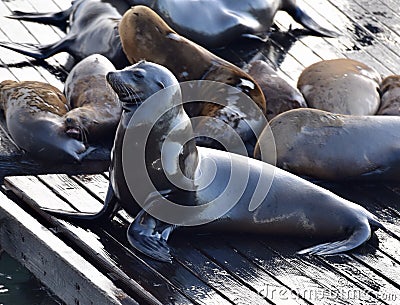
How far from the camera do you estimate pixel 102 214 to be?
5316 mm

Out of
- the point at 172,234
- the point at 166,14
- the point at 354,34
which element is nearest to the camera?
the point at 172,234

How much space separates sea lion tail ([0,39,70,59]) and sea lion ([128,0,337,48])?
0.68 metres

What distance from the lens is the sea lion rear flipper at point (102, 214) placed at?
529cm

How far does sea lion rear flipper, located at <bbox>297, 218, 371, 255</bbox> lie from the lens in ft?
17.1

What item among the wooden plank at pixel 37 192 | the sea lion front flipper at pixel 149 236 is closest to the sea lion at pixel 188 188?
the sea lion front flipper at pixel 149 236

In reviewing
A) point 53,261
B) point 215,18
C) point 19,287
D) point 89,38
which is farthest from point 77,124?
point 215,18

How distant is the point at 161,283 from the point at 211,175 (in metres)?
0.67

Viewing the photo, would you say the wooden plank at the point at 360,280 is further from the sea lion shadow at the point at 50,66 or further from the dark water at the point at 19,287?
the sea lion shadow at the point at 50,66

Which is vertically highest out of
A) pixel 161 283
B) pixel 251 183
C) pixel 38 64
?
pixel 251 183

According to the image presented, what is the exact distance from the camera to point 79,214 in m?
5.38

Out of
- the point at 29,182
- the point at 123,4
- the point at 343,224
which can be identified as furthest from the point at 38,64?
the point at 343,224

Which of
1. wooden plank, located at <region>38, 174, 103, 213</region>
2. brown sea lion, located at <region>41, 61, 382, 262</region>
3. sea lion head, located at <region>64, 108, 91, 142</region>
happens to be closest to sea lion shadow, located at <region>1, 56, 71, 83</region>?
sea lion head, located at <region>64, 108, 91, 142</region>

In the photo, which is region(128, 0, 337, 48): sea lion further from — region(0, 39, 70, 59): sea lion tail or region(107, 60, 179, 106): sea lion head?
region(107, 60, 179, 106): sea lion head

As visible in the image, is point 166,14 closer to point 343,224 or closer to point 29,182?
point 29,182
